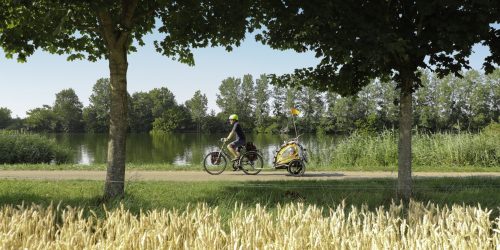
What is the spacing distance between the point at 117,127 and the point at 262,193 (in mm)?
2953

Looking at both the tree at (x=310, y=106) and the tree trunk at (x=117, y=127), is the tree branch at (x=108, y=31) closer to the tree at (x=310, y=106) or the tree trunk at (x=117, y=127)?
the tree trunk at (x=117, y=127)

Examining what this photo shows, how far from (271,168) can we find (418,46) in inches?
314

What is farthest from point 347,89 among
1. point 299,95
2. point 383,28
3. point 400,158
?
point 299,95

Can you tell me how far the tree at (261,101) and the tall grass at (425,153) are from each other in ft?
236

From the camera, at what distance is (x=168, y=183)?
9.85 m

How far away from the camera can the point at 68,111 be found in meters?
103

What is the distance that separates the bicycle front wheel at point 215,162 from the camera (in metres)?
13.1

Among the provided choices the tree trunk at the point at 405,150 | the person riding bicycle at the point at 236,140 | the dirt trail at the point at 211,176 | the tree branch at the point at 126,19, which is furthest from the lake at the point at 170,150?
the tree branch at the point at 126,19

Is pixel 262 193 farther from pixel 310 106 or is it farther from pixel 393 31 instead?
pixel 310 106

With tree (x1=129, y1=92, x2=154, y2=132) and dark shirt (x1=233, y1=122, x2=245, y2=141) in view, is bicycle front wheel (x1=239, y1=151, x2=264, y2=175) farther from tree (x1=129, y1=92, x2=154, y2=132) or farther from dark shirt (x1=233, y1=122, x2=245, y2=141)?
tree (x1=129, y1=92, x2=154, y2=132)

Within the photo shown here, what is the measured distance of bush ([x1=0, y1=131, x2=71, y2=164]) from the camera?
59.5ft

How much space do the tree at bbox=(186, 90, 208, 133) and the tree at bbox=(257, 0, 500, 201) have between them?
288 feet

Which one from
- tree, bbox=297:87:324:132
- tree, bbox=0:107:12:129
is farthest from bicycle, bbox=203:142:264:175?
tree, bbox=0:107:12:129

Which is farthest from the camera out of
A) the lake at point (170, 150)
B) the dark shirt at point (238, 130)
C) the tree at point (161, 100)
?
the tree at point (161, 100)
